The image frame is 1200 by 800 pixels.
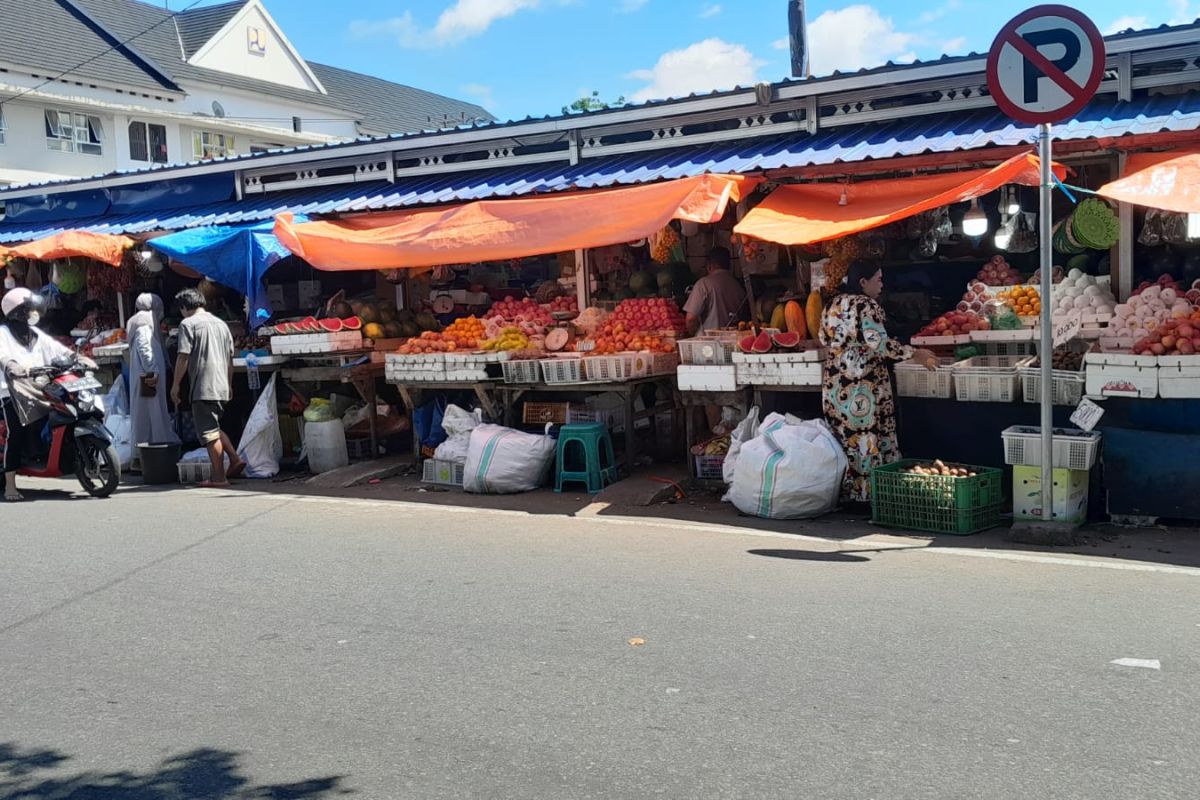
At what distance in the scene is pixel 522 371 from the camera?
10.3 m

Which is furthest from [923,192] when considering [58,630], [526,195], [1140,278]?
[58,630]

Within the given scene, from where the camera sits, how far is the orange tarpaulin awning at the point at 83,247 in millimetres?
13211

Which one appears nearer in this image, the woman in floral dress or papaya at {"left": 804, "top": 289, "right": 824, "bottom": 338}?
the woman in floral dress

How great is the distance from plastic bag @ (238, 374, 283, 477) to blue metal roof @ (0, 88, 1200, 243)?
254cm

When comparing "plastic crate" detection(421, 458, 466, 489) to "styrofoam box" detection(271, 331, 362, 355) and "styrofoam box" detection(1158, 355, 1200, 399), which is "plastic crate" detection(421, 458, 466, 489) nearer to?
"styrofoam box" detection(271, 331, 362, 355)

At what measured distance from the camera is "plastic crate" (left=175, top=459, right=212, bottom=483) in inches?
451

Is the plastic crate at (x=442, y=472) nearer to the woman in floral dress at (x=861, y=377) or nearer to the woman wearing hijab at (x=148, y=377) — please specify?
the woman wearing hijab at (x=148, y=377)

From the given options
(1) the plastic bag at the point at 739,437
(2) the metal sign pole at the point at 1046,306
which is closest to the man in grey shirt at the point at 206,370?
(1) the plastic bag at the point at 739,437

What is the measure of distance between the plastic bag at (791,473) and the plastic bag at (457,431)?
10.2 feet

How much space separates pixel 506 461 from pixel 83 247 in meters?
7.01

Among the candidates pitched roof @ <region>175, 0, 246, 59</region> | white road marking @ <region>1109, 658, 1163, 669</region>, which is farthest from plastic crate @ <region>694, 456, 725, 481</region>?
pitched roof @ <region>175, 0, 246, 59</region>

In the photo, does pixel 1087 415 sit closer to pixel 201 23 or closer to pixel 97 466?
pixel 97 466

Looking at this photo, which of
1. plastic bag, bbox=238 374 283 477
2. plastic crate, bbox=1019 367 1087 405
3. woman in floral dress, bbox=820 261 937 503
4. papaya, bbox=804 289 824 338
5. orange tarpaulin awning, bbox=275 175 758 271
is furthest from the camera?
plastic bag, bbox=238 374 283 477

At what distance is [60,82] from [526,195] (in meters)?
26.8
